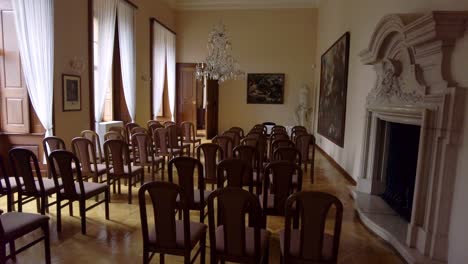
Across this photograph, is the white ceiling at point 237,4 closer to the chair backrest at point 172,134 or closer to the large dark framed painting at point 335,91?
the large dark framed painting at point 335,91

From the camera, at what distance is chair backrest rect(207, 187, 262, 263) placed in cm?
202

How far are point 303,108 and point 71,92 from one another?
25.3 feet

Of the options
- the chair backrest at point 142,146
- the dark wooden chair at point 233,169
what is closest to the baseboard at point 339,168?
the dark wooden chair at point 233,169

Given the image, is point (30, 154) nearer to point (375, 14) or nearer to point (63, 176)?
point (63, 176)

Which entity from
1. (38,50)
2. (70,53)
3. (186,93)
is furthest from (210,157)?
(186,93)

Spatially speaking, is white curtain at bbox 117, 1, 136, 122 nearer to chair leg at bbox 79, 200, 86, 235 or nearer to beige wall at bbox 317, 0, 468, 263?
chair leg at bbox 79, 200, 86, 235

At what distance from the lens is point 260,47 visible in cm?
1156

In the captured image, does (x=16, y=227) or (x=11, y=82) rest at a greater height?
(x=11, y=82)

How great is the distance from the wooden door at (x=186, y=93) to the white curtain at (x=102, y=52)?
4624 mm

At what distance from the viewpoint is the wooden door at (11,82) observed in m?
4.94

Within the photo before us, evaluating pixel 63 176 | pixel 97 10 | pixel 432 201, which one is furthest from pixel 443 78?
pixel 97 10

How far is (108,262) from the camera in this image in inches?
111

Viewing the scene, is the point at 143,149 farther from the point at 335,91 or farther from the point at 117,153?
the point at 335,91

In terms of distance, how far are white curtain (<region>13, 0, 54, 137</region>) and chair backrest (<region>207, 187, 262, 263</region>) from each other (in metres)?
4.44
